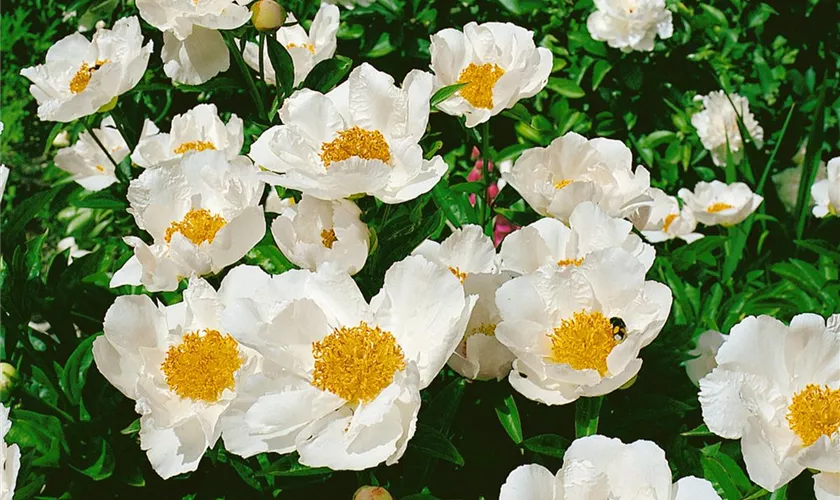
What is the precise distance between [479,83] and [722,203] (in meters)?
0.96

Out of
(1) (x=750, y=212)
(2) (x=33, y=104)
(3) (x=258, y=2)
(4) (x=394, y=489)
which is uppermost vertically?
(3) (x=258, y=2)

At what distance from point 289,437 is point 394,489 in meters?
0.23

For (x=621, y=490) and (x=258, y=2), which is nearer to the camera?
(x=621, y=490)

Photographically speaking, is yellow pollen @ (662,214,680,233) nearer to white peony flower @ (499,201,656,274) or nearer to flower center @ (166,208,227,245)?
white peony flower @ (499,201,656,274)

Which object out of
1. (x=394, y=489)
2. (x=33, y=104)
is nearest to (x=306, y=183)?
(x=394, y=489)

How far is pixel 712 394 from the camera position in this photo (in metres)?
0.81

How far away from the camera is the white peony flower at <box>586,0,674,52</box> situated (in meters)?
2.03

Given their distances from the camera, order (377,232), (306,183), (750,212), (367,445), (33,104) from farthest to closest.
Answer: (33,104) < (750,212) < (377,232) < (306,183) < (367,445)

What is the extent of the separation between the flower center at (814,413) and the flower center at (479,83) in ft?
1.76

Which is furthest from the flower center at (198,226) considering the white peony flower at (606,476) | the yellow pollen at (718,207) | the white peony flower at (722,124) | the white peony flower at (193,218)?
the white peony flower at (722,124)

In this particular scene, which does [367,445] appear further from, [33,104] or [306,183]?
[33,104]

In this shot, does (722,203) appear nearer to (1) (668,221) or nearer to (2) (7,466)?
(1) (668,221)

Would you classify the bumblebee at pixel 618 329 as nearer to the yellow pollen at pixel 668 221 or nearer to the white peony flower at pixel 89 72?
the white peony flower at pixel 89 72

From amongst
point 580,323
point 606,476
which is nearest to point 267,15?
point 580,323
